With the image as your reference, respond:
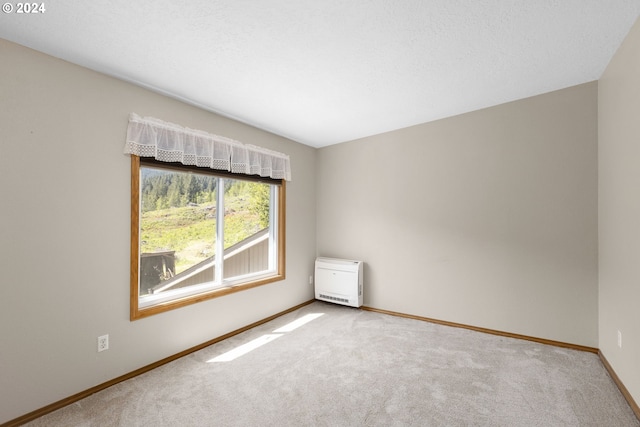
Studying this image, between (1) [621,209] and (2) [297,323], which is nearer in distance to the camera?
(1) [621,209]

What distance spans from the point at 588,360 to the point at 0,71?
15.9 ft

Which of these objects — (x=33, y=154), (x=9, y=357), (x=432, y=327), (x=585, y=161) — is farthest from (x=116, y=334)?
(x=585, y=161)

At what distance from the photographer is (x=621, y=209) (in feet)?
7.04

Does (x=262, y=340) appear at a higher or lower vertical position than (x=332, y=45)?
lower

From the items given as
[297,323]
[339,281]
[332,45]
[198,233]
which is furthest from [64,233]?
[339,281]

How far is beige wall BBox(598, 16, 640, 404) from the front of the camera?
75.3 inches

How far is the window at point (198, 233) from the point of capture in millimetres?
2516

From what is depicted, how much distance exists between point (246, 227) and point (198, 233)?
64 centimetres

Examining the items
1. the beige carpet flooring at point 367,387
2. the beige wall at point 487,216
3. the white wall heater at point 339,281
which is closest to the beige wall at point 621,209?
the beige wall at point 487,216

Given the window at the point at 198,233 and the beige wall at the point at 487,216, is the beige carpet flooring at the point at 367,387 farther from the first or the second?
the window at the point at 198,233

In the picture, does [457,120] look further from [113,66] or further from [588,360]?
[113,66]

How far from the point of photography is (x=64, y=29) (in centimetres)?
169

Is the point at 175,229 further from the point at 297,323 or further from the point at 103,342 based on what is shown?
the point at 297,323

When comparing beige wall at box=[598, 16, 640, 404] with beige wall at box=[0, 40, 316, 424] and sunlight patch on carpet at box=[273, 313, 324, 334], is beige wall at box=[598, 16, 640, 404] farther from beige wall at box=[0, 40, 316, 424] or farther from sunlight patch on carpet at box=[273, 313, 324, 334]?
beige wall at box=[0, 40, 316, 424]
